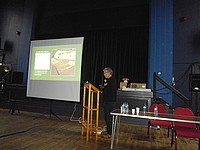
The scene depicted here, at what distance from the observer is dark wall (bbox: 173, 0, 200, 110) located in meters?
5.70

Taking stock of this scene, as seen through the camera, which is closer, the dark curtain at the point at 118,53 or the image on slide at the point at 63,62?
the image on slide at the point at 63,62

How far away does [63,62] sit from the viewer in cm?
375

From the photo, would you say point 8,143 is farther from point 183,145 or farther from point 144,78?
point 144,78

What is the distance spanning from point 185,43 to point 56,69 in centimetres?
531

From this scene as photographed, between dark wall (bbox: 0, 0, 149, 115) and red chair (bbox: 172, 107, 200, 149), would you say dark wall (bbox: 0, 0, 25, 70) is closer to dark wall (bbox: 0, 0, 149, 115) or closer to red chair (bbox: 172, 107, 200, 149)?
dark wall (bbox: 0, 0, 149, 115)

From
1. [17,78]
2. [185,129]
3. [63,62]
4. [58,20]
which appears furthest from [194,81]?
[17,78]

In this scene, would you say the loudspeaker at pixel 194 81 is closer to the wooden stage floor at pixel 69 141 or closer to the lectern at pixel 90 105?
the wooden stage floor at pixel 69 141

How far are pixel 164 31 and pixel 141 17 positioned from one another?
1113 millimetres

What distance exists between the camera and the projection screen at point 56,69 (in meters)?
3.60

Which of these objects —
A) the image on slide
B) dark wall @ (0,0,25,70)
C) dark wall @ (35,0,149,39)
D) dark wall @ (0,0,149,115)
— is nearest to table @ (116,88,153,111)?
the image on slide

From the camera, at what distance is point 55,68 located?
Answer: 3.85 meters

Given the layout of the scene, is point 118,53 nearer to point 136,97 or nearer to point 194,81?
point 136,97

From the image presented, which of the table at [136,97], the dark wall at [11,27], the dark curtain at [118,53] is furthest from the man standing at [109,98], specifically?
the dark wall at [11,27]

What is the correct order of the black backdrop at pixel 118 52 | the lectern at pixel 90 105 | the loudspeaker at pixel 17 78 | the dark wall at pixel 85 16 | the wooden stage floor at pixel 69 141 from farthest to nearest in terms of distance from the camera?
the loudspeaker at pixel 17 78 < the black backdrop at pixel 118 52 < the dark wall at pixel 85 16 < the lectern at pixel 90 105 < the wooden stage floor at pixel 69 141
